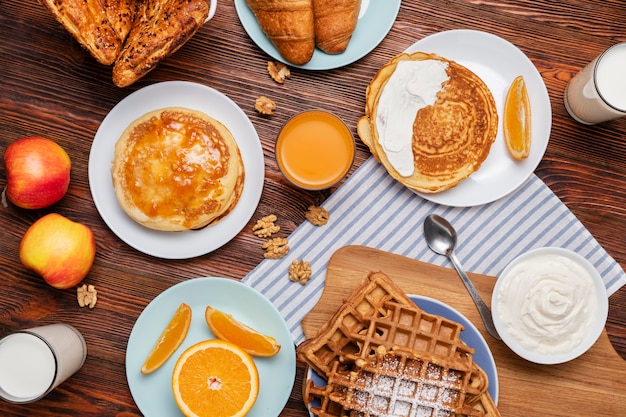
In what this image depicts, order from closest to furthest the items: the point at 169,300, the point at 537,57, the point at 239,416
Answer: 1. the point at 239,416
2. the point at 169,300
3. the point at 537,57

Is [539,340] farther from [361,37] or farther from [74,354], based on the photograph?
[74,354]

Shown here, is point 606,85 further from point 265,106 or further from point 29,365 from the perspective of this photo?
point 29,365

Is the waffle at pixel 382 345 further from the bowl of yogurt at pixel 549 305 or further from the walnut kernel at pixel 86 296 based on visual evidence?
the walnut kernel at pixel 86 296

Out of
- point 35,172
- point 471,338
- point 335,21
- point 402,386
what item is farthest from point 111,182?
point 471,338

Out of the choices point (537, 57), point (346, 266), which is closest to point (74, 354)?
point (346, 266)

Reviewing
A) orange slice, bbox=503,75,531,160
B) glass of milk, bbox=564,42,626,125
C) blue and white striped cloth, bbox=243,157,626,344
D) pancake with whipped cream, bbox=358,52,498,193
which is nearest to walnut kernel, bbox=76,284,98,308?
blue and white striped cloth, bbox=243,157,626,344

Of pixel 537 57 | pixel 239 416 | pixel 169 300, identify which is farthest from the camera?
pixel 537 57

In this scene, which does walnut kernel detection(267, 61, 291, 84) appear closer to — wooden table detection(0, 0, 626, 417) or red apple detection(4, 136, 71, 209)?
wooden table detection(0, 0, 626, 417)
